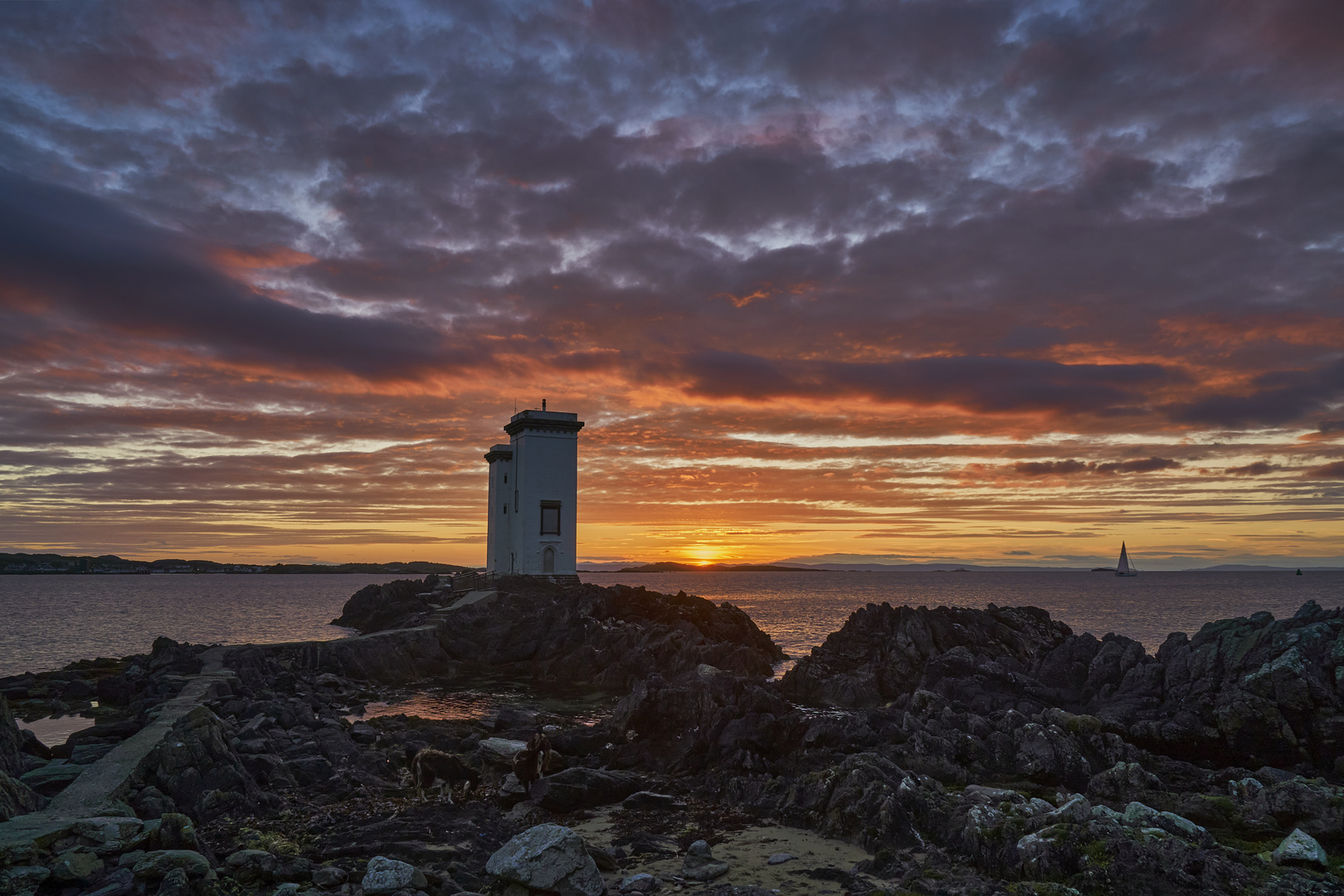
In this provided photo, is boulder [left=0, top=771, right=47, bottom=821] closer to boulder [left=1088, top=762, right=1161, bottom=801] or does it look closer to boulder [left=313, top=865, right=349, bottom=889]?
boulder [left=313, top=865, right=349, bottom=889]

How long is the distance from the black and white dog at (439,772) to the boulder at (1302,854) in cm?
1531

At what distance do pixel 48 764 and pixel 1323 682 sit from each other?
31.3 m

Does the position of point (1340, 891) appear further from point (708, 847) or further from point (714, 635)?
point (714, 635)

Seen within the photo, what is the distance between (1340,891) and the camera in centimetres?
1022

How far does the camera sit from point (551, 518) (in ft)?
181

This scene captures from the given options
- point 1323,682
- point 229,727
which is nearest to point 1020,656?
point 1323,682

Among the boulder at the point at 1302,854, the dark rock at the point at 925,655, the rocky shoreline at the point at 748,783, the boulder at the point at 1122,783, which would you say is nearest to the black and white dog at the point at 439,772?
the rocky shoreline at the point at 748,783

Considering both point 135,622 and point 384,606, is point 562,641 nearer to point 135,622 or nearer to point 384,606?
point 384,606

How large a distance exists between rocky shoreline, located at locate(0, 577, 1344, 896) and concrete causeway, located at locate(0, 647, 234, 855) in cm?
8

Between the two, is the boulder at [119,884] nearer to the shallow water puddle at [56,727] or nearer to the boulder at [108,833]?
the boulder at [108,833]

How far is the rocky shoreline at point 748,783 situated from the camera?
11.5m

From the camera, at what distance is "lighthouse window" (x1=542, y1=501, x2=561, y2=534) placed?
5506 centimetres

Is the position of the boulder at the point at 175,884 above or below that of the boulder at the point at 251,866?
above

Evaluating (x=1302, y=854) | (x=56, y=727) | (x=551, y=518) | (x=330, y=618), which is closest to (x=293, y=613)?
(x=330, y=618)
